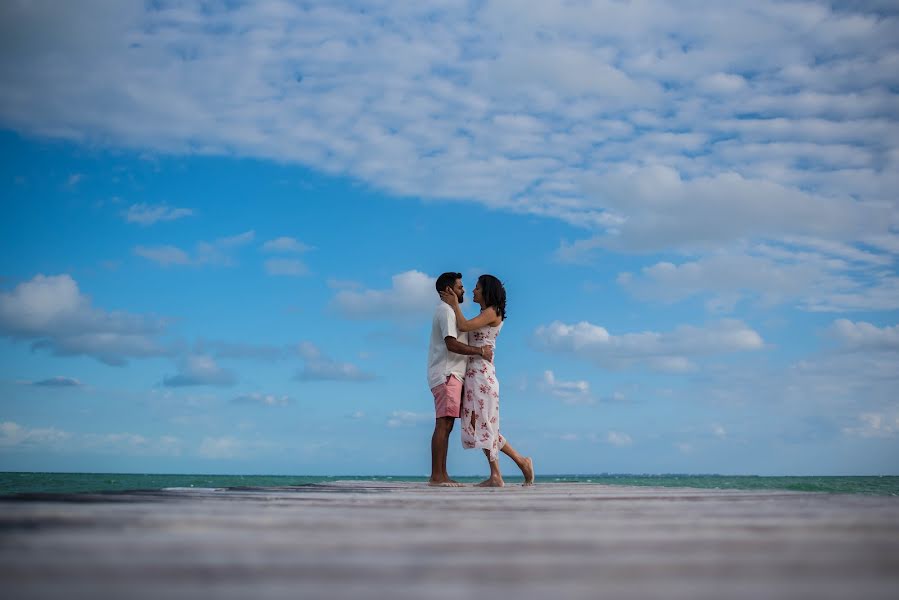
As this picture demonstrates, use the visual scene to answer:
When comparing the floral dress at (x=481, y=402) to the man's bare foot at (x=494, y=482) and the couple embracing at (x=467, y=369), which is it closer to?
the couple embracing at (x=467, y=369)

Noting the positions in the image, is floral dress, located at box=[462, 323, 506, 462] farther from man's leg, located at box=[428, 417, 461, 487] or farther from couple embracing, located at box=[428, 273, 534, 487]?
man's leg, located at box=[428, 417, 461, 487]

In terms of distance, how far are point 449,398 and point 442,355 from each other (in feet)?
1.32

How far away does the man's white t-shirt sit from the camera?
6949 millimetres

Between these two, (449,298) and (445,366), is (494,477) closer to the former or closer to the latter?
(445,366)

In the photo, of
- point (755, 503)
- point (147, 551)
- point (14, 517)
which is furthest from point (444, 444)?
point (147, 551)

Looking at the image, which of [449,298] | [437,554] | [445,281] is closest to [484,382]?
[449,298]

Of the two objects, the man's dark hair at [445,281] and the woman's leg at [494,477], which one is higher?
the man's dark hair at [445,281]

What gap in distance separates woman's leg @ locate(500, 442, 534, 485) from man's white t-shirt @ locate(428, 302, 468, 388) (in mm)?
761

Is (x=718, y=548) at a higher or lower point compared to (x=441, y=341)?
lower

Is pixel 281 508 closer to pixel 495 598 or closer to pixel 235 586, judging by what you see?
pixel 235 586

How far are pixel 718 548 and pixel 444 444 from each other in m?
5.32

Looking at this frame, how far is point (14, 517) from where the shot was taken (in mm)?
2072

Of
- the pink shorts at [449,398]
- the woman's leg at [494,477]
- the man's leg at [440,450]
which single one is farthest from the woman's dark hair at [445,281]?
the woman's leg at [494,477]

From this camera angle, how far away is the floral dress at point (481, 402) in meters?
6.92
